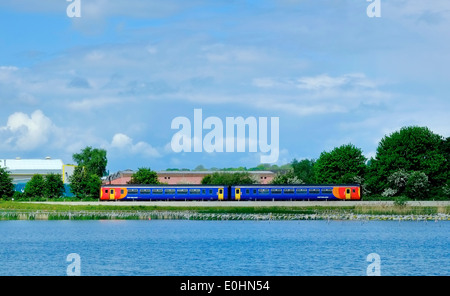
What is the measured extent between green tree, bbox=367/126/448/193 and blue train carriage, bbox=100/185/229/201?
20.1 metres

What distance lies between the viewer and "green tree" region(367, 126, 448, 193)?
8512cm

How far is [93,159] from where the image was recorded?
422 ft

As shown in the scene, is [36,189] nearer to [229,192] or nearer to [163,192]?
[163,192]

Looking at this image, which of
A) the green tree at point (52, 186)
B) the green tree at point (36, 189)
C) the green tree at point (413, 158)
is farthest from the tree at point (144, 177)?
the green tree at point (413, 158)

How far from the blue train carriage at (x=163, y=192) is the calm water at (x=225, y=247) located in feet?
47.0

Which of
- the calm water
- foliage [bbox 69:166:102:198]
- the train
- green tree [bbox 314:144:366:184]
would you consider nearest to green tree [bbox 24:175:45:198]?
foliage [bbox 69:166:102:198]

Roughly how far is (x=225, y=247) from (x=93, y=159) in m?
87.1

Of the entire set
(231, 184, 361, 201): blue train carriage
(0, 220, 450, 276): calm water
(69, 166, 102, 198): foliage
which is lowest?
(0, 220, 450, 276): calm water

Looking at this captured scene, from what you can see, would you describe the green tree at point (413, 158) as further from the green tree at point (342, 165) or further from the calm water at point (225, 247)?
the calm water at point (225, 247)

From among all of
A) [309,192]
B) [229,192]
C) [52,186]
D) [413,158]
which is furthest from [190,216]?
[52,186]

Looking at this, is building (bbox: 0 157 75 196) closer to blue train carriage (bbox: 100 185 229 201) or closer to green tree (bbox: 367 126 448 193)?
blue train carriage (bbox: 100 185 229 201)

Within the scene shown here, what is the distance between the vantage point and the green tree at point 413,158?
85.1 meters

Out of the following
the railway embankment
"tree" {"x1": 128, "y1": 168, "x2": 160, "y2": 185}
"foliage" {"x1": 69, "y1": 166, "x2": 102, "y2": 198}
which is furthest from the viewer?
"tree" {"x1": 128, "y1": 168, "x2": 160, "y2": 185}
